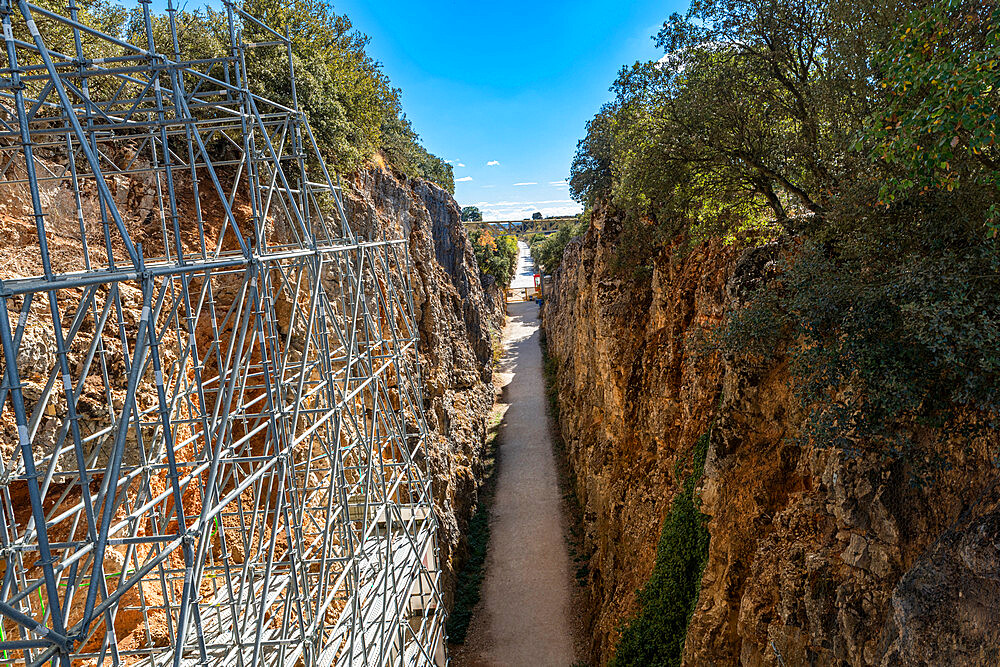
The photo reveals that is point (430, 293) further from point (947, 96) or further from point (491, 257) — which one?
point (491, 257)

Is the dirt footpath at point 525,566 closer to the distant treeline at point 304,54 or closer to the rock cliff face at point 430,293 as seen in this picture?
the rock cliff face at point 430,293

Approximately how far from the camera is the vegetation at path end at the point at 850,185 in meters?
5.25

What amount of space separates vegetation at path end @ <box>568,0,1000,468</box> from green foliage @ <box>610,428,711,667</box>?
10.8 feet

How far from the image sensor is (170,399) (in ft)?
28.8

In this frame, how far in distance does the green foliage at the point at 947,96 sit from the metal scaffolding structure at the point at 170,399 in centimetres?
662

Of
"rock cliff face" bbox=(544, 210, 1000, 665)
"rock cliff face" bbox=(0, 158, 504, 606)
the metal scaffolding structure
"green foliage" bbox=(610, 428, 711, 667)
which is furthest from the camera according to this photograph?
"green foliage" bbox=(610, 428, 711, 667)

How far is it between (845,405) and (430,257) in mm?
18276

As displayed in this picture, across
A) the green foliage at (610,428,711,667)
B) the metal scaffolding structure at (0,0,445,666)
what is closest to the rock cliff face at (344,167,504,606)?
the metal scaffolding structure at (0,0,445,666)

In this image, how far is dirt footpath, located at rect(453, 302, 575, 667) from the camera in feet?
48.0

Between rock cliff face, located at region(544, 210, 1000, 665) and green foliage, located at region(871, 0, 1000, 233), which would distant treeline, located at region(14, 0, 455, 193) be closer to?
rock cliff face, located at region(544, 210, 1000, 665)

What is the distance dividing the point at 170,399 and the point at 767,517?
9.33 meters

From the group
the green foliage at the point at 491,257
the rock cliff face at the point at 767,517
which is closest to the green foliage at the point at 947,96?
the rock cliff face at the point at 767,517

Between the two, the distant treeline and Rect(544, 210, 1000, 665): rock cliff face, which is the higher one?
the distant treeline

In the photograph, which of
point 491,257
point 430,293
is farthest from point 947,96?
point 491,257
